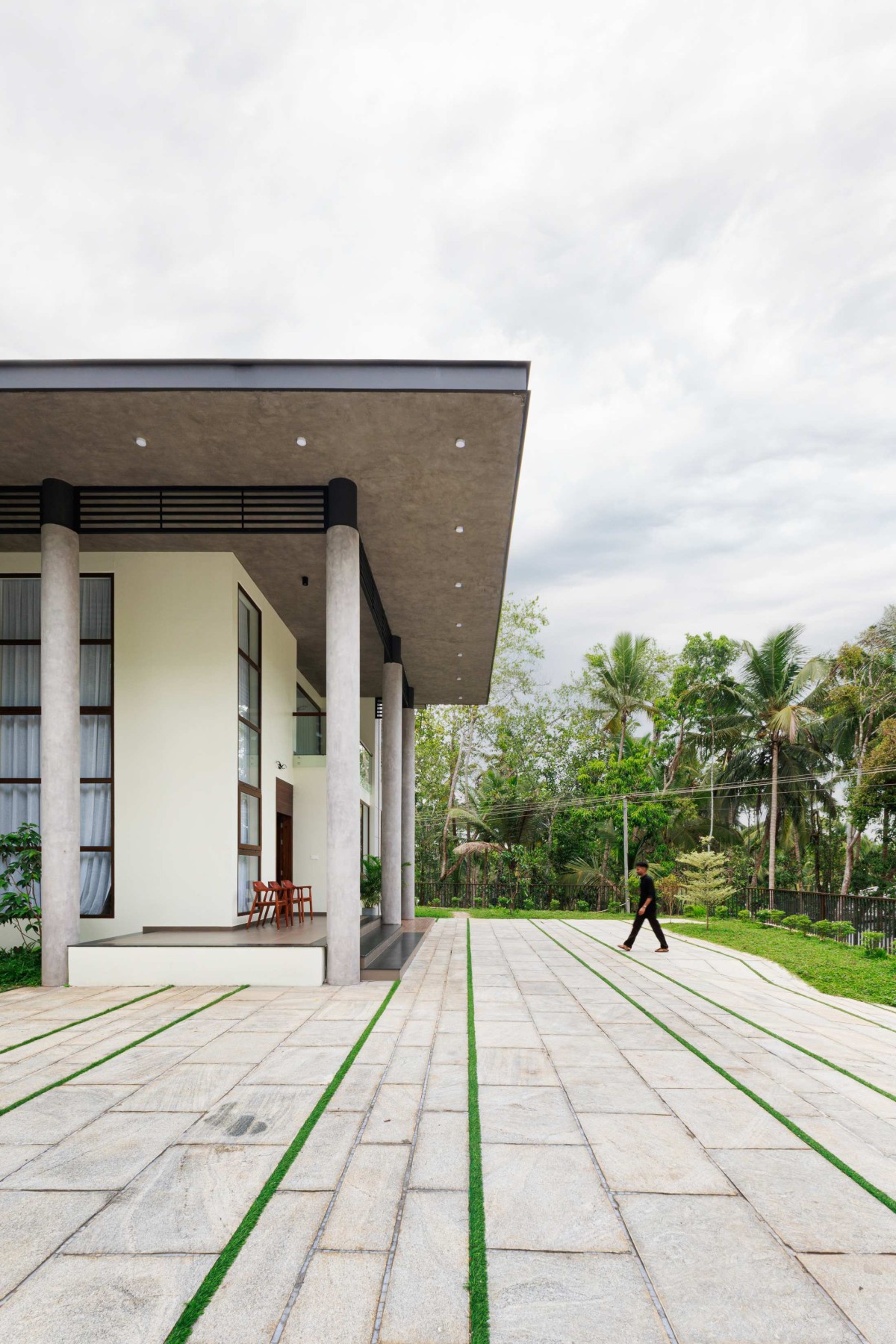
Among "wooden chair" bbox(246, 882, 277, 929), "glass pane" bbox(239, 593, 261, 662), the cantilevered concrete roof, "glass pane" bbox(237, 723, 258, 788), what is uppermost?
the cantilevered concrete roof

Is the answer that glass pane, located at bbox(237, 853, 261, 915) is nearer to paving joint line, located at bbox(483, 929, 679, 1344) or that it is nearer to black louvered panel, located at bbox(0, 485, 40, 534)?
black louvered panel, located at bbox(0, 485, 40, 534)

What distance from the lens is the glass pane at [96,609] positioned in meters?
10.7

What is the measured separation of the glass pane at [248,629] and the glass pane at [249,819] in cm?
199

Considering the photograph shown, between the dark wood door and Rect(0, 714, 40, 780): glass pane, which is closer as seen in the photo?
Rect(0, 714, 40, 780): glass pane

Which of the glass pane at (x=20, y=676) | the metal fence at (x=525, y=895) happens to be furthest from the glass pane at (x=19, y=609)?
the metal fence at (x=525, y=895)

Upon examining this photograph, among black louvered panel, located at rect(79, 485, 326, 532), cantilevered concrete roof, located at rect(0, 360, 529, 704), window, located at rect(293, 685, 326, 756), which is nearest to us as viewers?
cantilevered concrete roof, located at rect(0, 360, 529, 704)

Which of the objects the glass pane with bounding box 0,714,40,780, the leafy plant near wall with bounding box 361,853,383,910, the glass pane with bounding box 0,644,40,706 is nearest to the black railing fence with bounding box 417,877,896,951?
the leafy plant near wall with bounding box 361,853,383,910

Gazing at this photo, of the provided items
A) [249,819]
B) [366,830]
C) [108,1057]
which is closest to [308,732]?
[249,819]

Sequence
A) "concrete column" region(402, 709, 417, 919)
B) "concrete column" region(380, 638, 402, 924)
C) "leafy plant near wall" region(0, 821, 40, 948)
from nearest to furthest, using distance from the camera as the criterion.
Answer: "leafy plant near wall" region(0, 821, 40, 948), "concrete column" region(380, 638, 402, 924), "concrete column" region(402, 709, 417, 919)

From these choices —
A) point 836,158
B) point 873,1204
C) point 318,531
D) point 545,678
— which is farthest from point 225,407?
point 545,678

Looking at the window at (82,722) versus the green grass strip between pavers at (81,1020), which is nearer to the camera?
the green grass strip between pavers at (81,1020)

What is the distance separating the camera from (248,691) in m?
11.9

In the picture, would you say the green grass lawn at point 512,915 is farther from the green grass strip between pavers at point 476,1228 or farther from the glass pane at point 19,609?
the green grass strip between pavers at point 476,1228

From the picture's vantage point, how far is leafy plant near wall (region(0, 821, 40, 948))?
8992 mm
